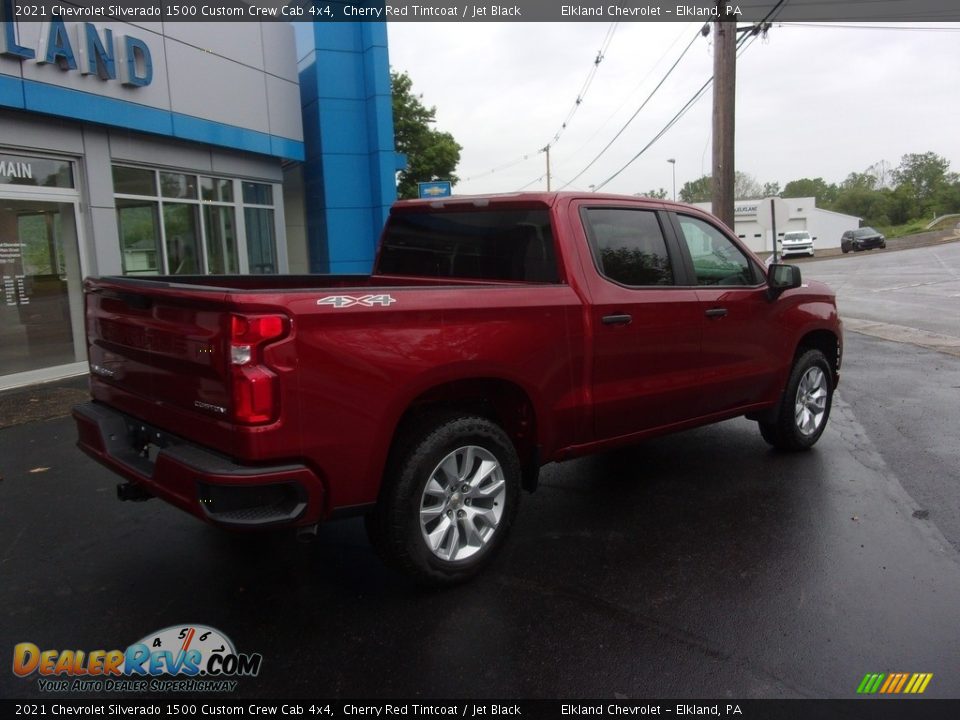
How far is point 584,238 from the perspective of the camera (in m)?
4.04

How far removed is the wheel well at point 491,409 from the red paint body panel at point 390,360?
3 centimetres

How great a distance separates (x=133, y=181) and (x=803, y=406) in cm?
1017

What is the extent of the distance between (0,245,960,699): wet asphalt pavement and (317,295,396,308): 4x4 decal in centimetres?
141

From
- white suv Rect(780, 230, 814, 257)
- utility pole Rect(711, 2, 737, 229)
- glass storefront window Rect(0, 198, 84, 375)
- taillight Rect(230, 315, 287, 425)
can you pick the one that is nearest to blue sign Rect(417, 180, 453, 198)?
utility pole Rect(711, 2, 737, 229)

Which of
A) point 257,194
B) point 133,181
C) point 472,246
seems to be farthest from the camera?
point 257,194

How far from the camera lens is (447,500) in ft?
11.2

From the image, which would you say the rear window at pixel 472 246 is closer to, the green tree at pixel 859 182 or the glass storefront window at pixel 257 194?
the glass storefront window at pixel 257 194

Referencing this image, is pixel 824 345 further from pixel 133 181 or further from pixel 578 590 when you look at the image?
pixel 133 181

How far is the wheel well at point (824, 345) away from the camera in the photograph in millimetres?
5656

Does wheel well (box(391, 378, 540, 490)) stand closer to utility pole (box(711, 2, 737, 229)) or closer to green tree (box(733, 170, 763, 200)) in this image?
utility pole (box(711, 2, 737, 229))

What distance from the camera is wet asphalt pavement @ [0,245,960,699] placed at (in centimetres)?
280

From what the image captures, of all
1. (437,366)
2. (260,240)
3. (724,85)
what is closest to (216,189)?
(260,240)

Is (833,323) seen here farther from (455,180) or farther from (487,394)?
(455,180)
